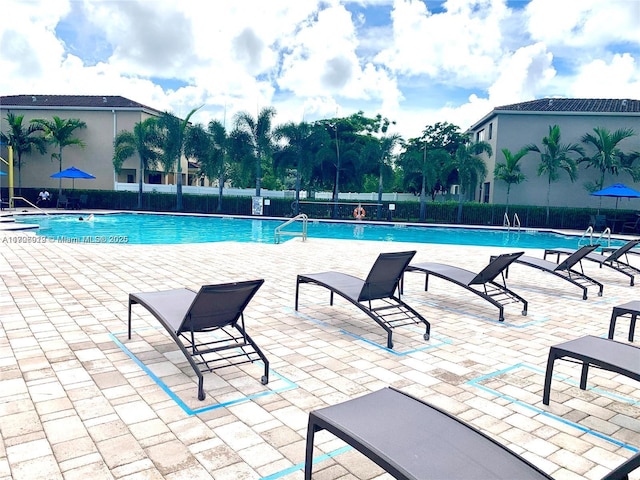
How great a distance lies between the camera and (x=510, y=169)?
27.0m

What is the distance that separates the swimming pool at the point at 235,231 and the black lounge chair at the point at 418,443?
15.5 meters

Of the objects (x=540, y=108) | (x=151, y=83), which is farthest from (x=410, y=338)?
(x=151, y=83)

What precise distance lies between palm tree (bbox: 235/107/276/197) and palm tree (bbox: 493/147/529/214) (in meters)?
13.7

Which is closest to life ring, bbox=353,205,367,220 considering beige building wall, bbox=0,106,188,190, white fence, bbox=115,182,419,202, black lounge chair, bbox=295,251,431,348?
white fence, bbox=115,182,419,202

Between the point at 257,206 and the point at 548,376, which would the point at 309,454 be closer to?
the point at 548,376

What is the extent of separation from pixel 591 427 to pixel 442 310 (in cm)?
340

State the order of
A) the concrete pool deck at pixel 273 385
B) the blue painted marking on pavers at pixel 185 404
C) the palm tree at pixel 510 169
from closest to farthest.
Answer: the concrete pool deck at pixel 273 385 → the blue painted marking on pavers at pixel 185 404 → the palm tree at pixel 510 169

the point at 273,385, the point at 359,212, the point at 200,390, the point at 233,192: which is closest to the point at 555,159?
the point at 359,212

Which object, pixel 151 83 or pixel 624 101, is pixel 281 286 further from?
pixel 151 83

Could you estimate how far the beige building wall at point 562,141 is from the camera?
2802cm

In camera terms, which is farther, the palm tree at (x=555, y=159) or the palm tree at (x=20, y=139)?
the palm tree at (x=20, y=139)

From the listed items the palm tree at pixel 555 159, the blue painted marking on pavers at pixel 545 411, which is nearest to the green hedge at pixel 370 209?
the palm tree at pixel 555 159

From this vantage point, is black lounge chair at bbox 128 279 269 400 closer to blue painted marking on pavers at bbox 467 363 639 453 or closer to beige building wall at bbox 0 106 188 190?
blue painted marking on pavers at bbox 467 363 639 453

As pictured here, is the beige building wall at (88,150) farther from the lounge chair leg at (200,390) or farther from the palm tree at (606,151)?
the lounge chair leg at (200,390)
